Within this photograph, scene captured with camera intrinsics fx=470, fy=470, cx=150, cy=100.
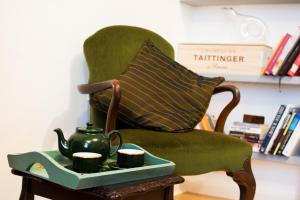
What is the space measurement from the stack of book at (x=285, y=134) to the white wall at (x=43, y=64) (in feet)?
3.10

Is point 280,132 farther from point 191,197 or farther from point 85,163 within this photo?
point 85,163

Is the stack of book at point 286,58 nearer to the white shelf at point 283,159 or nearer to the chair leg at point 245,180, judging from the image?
the white shelf at point 283,159

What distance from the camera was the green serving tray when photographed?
3.79 ft

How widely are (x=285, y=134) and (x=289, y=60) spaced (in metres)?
0.41

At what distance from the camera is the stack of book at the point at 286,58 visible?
262cm

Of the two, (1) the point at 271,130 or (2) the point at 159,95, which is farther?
(1) the point at 271,130

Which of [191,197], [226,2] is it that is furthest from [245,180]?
[226,2]

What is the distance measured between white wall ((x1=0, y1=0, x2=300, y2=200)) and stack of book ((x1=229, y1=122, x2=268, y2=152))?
84 cm

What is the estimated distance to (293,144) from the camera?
8.51 ft

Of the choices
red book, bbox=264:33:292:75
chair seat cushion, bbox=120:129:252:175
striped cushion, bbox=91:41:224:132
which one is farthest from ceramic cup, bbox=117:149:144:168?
red book, bbox=264:33:292:75

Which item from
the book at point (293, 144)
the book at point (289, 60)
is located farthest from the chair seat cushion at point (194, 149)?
the book at point (289, 60)

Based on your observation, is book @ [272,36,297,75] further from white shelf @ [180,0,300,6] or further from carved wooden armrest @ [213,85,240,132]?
carved wooden armrest @ [213,85,240,132]

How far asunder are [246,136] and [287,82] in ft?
1.30

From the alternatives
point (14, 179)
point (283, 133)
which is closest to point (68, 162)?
point (14, 179)
